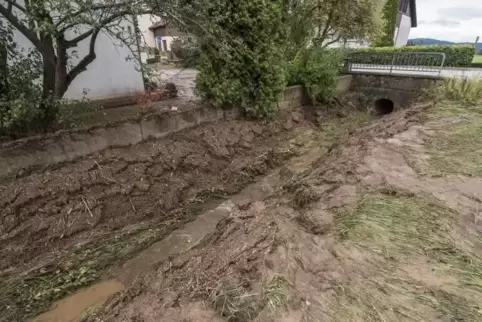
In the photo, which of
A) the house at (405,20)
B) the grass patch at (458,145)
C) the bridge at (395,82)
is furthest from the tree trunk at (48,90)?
the house at (405,20)

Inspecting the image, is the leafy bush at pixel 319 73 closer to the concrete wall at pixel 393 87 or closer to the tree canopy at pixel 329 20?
the tree canopy at pixel 329 20

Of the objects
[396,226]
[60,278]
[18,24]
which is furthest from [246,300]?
[18,24]

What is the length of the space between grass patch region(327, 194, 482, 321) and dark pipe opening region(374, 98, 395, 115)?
8310mm

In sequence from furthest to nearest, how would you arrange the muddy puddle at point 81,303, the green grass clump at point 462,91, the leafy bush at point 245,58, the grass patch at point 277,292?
the green grass clump at point 462,91
the leafy bush at point 245,58
the muddy puddle at point 81,303
the grass patch at point 277,292

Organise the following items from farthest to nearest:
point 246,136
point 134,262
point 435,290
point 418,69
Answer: point 418,69 < point 246,136 < point 134,262 < point 435,290

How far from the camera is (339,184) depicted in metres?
4.19

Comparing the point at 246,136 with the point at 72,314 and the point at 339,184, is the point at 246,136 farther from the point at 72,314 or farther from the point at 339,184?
the point at 72,314

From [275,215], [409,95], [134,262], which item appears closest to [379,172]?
[275,215]

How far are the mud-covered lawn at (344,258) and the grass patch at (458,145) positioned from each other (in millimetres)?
38

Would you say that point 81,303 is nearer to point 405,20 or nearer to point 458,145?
point 458,145

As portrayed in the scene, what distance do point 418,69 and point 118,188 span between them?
11.2 m

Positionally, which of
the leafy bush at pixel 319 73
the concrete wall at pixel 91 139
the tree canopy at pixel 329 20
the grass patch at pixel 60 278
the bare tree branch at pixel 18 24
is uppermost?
the tree canopy at pixel 329 20

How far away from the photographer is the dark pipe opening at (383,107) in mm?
10695

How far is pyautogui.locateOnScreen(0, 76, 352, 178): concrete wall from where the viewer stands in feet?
14.4
